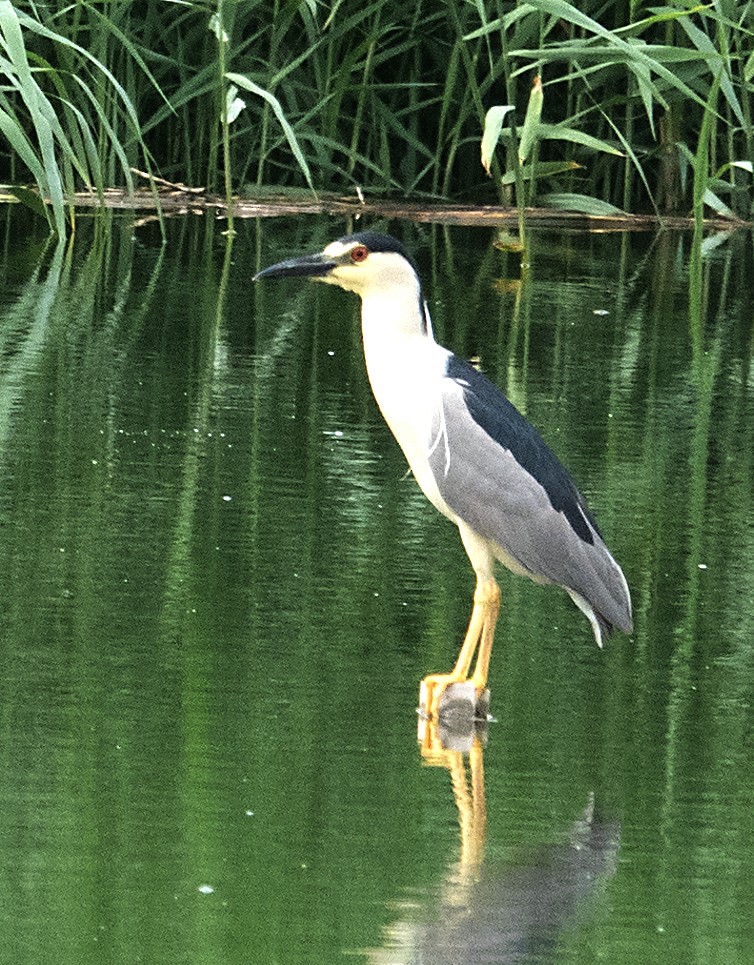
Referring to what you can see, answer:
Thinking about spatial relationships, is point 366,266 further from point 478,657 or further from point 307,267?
point 478,657

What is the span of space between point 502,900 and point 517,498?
1250 mm

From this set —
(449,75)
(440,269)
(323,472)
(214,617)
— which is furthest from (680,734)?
(449,75)

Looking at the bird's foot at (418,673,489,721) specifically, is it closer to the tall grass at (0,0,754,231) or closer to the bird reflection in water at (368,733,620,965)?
the bird reflection in water at (368,733,620,965)

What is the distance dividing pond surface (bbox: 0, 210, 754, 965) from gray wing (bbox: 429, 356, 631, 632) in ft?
0.76

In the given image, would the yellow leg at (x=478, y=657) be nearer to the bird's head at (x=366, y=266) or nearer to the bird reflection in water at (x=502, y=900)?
the bird reflection in water at (x=502, y=900)

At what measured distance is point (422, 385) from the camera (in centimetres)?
467

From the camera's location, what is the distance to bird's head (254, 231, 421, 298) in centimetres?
469

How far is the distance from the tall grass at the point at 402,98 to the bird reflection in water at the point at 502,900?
21.5ft

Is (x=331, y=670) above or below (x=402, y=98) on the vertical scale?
below

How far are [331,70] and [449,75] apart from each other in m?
0.63

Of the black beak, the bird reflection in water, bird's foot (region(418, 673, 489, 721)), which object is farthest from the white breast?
the bird reflection in water

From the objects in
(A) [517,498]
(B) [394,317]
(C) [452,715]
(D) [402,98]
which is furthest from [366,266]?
(D) [402,98]

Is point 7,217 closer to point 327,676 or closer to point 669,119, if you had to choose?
point 669,119

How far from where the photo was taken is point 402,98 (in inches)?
476
